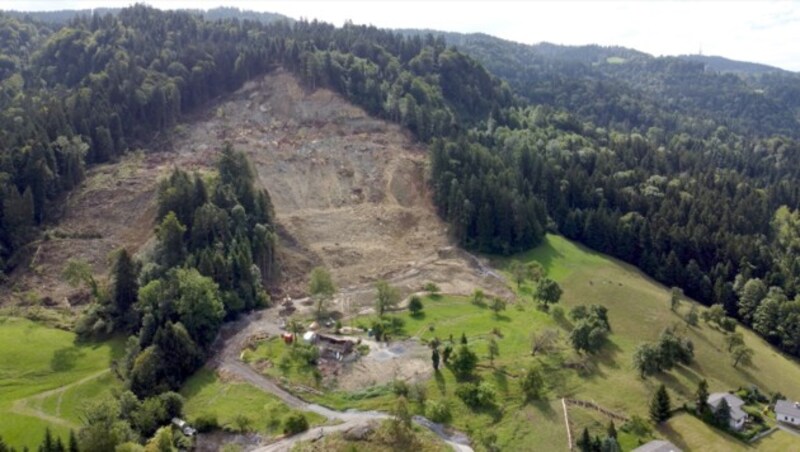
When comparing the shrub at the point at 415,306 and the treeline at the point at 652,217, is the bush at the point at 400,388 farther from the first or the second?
the treeline at the point at 652,217

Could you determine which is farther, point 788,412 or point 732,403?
point 732,403

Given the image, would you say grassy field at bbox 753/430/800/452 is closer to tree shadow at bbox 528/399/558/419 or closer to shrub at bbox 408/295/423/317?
tree shadow at bbox 528/399/558/419

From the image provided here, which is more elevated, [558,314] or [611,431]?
[558,314]

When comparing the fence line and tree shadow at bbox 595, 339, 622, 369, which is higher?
tree shadow at bbox 595, 339, 622, 369

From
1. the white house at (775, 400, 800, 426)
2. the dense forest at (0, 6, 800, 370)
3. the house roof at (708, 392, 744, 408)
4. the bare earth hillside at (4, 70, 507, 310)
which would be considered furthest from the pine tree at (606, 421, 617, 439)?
the dense forest at (0, 6, 800, 370)

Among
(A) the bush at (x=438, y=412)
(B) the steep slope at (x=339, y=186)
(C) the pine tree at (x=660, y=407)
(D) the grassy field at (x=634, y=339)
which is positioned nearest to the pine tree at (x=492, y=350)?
(D) the grassy field at (x=634, y=339)

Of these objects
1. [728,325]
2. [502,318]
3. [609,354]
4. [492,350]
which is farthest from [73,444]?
[728,325]

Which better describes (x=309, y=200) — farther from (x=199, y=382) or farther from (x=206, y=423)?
(x=206, y=423)
